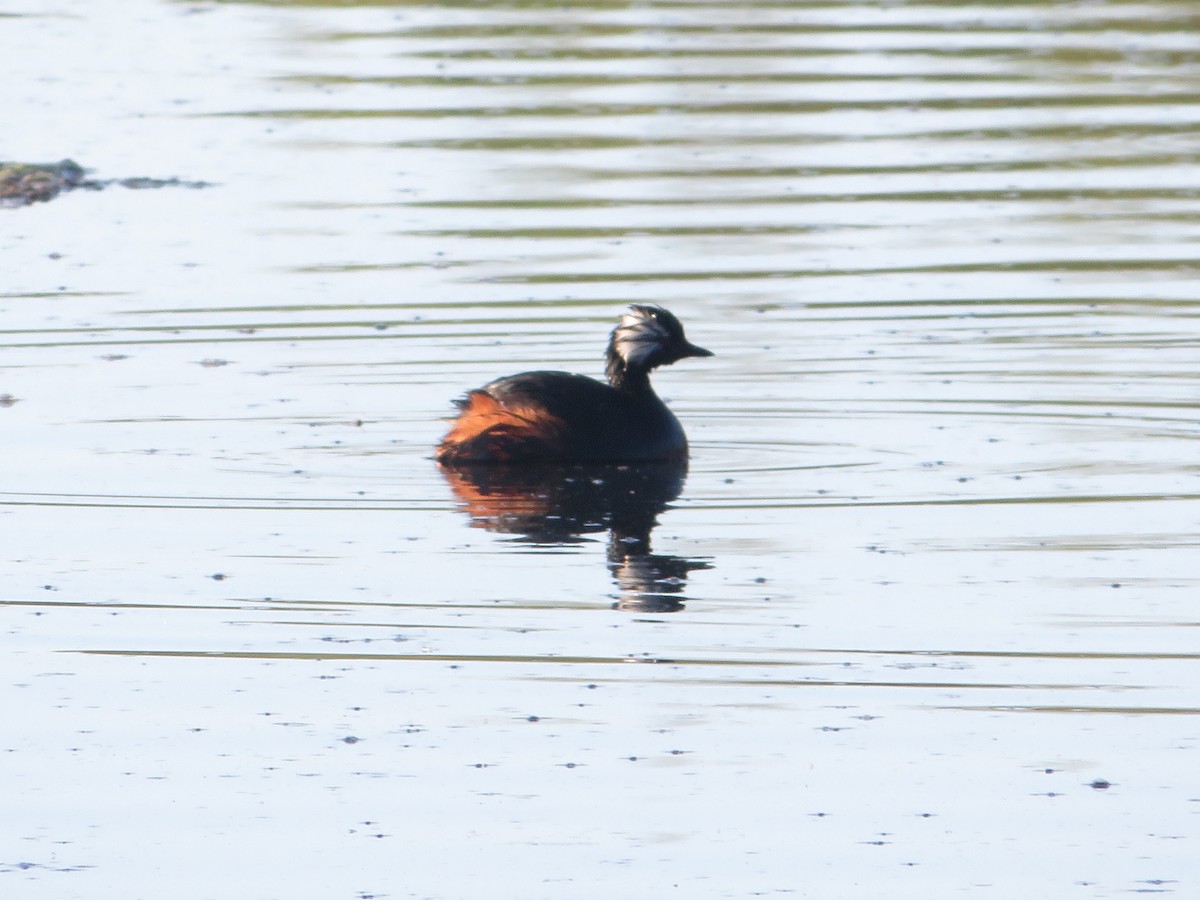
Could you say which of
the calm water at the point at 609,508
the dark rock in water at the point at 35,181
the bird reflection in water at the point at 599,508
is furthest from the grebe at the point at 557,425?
the dark rock in water at the point at 35,181

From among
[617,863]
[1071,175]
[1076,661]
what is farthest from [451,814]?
[1071,175]

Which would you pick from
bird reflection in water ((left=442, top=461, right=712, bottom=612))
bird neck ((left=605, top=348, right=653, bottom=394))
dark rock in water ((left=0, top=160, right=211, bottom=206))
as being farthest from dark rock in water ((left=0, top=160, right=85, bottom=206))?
bird reflection in water ((left=442, top=461, right=712, bottom=612))

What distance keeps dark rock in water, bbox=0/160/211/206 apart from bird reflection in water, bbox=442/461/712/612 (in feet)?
28.1

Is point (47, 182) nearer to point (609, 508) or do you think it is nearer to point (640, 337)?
point (640, 337)

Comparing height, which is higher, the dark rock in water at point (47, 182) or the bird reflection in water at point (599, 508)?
the dark rock in water at point (47, 182)

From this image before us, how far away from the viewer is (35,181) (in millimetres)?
19781

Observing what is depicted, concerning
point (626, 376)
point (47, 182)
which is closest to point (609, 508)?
point (626, 376)

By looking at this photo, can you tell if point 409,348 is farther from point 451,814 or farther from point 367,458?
point 451,814

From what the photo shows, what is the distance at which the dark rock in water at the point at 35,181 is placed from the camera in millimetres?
19609

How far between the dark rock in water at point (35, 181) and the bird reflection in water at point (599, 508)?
867 cm

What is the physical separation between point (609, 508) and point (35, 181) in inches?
390

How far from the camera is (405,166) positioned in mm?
20719

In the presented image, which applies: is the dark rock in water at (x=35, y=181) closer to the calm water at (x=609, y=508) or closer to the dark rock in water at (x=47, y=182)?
the dark rock in water at (x=47, y=182)

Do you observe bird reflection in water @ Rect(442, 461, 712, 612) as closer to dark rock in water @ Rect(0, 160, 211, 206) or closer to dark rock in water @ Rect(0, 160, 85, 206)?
dark rock in water @ Rect(0, 160, 211, 206)
